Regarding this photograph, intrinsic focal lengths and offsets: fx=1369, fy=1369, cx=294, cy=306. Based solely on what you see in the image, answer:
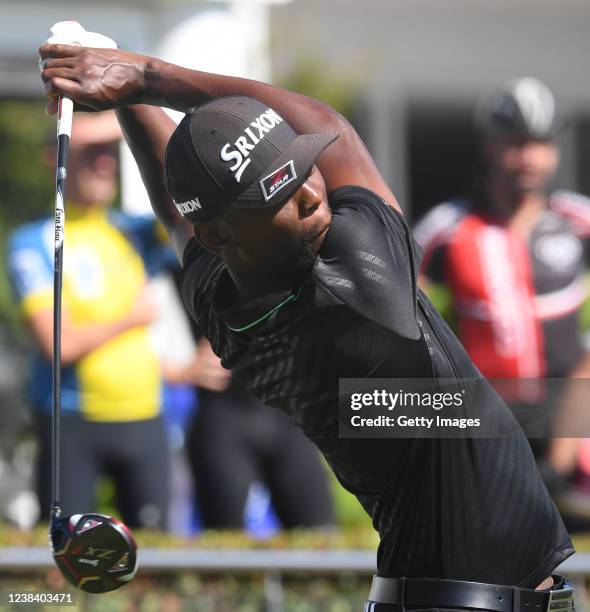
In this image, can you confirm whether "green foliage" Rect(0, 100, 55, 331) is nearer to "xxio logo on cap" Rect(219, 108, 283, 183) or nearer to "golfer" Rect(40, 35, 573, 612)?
"golfer" Rect(40, 35, 573, 612)

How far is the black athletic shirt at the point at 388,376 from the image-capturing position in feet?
9.48

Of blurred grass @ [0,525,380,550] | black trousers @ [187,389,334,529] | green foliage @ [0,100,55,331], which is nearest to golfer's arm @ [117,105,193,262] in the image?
blurred grass @ [0,525,380,550]

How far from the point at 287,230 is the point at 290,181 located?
0.11m

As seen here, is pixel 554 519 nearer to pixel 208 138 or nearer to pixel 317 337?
pixel 317 337

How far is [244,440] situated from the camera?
19.8 feet

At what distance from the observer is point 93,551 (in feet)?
9.78

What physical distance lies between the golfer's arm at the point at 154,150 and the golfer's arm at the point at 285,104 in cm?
33

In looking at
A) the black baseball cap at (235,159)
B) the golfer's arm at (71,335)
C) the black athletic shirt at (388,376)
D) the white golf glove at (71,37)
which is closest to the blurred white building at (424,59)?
the golfer's arm at (71,335)

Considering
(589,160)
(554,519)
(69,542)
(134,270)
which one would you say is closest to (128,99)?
(69,542)

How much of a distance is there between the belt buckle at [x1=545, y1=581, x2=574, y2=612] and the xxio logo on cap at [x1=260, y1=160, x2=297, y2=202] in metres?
1.13

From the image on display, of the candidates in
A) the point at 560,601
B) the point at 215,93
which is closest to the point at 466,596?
the point at 560,601

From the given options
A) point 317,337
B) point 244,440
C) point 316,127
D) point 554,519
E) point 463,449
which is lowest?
point 244,440

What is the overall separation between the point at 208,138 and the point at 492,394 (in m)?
0.92

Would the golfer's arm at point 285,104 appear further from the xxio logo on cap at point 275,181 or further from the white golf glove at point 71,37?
the xxio logo on cap at point 275,181
